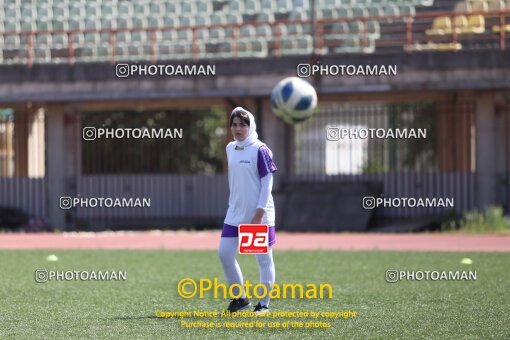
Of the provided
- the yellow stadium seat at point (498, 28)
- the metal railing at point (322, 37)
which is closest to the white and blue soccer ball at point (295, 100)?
the metal railing at point (322, 37)

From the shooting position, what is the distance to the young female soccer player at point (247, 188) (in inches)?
399

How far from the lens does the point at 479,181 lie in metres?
26.0

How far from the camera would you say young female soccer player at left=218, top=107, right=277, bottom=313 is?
33.3 ft

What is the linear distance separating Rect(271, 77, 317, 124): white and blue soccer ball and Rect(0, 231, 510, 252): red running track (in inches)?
118

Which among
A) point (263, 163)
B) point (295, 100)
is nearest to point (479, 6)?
point (295, 100)

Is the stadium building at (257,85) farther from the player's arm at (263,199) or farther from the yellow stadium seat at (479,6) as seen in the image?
the player's arm at (263,199)

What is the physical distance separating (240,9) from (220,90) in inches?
187

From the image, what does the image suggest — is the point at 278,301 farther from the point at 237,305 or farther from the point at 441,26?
the point at 441,26

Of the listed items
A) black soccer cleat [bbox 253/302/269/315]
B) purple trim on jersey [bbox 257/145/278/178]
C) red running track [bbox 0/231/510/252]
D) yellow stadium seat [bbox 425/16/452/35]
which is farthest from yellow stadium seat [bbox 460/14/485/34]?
black soccer cleat [bbox 253/302/269/315]

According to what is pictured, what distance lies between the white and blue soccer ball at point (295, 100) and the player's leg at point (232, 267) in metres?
8.92

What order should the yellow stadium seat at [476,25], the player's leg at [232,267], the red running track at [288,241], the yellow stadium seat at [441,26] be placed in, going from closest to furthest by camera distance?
the player's leg at [232,267]
the red running track at [288,241]
the yellow stadium seat at [476,25]
the yellow stadium seat at [441,26]

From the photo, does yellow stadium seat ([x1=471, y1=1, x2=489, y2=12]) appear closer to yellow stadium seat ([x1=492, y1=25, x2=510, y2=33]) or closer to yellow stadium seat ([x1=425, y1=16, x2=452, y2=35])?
yellow stadium seat ([x1=425, y1=16, x2=452, y2=35])

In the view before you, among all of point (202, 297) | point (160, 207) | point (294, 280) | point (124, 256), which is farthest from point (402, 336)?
point (160, 207)

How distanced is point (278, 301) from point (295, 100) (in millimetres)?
7688
